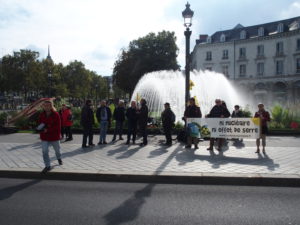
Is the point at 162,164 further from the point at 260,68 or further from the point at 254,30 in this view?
the point at 254,30

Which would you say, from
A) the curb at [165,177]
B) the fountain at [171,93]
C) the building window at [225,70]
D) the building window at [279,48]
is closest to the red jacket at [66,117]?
the curb at [165,177]

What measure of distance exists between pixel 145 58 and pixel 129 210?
1849 inches

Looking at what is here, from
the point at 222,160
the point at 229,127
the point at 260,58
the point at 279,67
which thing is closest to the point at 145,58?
the point at 260,58

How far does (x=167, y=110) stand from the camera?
37.5 ft

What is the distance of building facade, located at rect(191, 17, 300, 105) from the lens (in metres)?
55.2

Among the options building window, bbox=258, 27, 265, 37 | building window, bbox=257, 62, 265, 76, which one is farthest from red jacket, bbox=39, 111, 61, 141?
building window, bbox=258, 27, 265, 37

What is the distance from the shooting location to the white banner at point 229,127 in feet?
33.1

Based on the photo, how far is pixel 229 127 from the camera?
1041 cm

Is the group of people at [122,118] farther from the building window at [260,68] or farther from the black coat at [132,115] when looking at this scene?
the building window at [260,68]

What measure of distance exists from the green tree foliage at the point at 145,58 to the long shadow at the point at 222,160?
42.0 meters

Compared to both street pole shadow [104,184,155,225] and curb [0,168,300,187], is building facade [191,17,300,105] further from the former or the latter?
street pole shadow [104,184,155,225]

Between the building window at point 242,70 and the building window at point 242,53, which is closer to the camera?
the building window at point 242,70

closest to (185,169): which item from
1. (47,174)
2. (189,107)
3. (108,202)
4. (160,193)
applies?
(160,193)

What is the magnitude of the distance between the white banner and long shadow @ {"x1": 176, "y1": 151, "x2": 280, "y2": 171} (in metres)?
1.09
